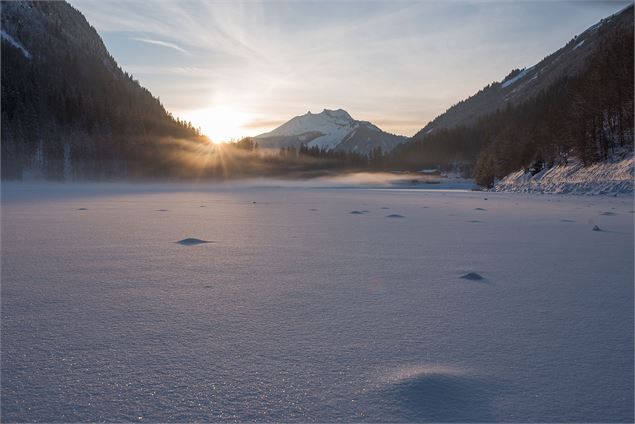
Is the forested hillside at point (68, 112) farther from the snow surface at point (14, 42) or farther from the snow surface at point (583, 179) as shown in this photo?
the snow surface at point (583, 179)

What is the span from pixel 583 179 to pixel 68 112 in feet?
307

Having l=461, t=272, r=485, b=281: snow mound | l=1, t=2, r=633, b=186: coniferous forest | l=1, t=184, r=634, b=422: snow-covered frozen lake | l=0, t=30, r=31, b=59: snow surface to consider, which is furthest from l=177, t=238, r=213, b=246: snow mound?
l=0, t=30, r=31, b=59: snow surface

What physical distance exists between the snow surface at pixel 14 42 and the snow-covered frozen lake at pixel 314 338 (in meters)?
127

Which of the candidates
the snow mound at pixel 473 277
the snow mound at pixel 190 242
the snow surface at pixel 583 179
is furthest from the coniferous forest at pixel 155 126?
the snow mound at pixel 190 242

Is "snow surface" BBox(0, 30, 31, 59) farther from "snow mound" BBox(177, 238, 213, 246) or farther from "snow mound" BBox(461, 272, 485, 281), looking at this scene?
"snow mound" BBox(461, 272, 485, 281)

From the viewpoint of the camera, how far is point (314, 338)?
6.66 ft

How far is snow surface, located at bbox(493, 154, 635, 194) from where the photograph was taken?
2547 centimetres

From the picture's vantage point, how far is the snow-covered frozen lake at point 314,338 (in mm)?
1440

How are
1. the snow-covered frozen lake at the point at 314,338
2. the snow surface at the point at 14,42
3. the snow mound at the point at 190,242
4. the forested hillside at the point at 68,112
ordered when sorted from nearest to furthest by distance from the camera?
the snow-covered frozen lake at the point at 314,338 → the snow mound at the point at 190,242 → the forested hillside at the point at 68,112 → the snow surface at the point at 14,42

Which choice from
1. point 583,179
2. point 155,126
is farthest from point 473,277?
point 155,126

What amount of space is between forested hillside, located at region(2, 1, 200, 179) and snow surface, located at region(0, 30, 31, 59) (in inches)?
13.3

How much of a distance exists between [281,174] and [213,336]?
386 feet

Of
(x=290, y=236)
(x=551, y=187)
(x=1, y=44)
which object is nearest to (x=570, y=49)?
(x=551, y=187)

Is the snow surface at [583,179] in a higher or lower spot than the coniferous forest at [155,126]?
lower
